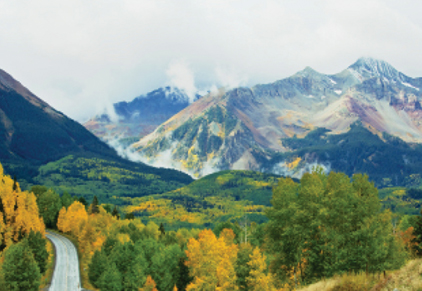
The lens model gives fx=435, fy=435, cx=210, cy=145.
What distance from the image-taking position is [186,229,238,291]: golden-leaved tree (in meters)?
60.2

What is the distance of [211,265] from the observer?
73.1m

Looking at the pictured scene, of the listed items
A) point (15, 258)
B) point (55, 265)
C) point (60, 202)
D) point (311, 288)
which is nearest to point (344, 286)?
point (311, 288)

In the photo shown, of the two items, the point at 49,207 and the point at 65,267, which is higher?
the point at 49,207

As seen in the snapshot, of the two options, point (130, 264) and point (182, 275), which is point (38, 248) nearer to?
point (130, 264)

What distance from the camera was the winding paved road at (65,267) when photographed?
101062 mm

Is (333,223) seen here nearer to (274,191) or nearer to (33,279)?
(274,191)

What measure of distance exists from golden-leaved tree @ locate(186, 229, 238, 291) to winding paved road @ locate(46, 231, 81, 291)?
3435cm

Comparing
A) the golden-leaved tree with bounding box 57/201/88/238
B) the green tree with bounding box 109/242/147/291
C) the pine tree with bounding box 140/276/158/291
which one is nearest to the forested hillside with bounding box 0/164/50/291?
the green tree with bounding box 109/242/147/291

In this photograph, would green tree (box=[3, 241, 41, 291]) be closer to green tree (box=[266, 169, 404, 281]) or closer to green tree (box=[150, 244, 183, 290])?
green tree (box=[150, 244, 183, 290])

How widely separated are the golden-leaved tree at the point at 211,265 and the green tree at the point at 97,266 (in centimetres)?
1924

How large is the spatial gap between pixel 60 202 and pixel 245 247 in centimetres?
12003

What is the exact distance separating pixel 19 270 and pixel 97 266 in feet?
56.0

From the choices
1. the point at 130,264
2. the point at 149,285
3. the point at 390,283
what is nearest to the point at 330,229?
the point at 390,283

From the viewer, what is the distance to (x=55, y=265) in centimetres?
Answer: 11438
